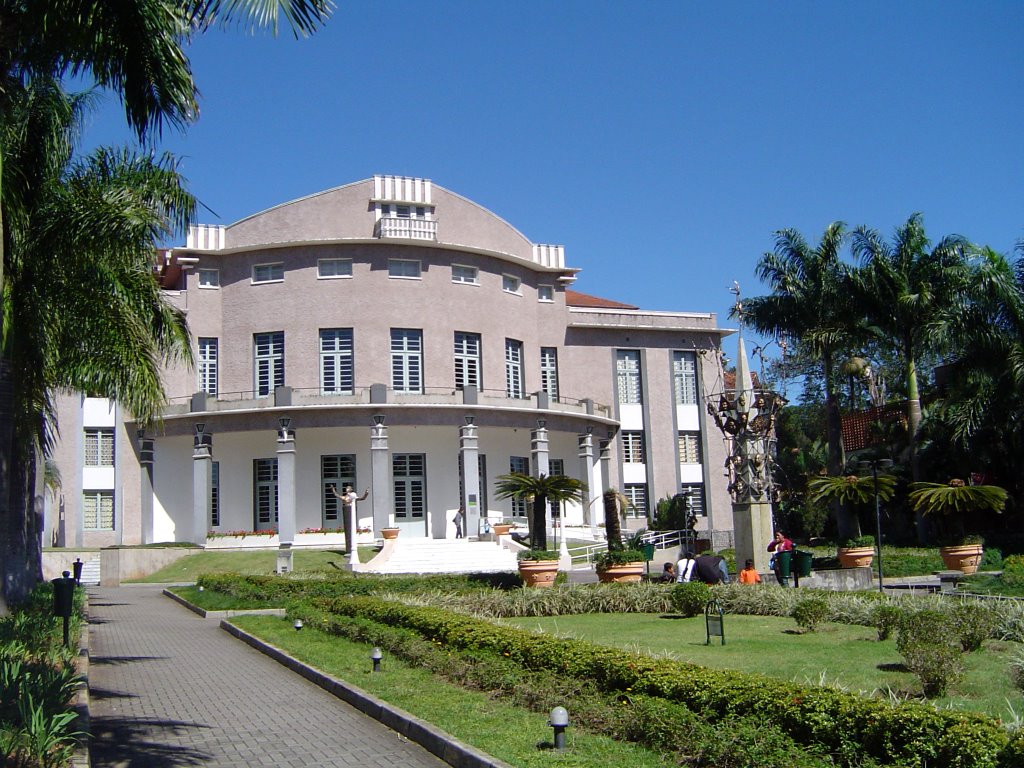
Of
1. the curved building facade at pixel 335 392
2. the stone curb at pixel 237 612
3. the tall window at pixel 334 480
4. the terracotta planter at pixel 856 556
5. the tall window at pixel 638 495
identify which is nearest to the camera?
the stone curb at pixel 237 612

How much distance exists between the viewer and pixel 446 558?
127ft

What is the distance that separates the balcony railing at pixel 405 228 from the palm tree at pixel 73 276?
24.2 metres

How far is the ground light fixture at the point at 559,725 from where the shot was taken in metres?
8.08

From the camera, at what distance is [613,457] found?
49.8 metres

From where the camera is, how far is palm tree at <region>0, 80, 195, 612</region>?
1631cm

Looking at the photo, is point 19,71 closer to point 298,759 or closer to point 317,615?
point 298,759

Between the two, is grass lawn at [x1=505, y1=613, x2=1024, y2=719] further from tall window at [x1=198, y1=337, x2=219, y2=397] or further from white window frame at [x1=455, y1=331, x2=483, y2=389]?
tall window at [x1=198, y1=337, x2=219, y2=397]

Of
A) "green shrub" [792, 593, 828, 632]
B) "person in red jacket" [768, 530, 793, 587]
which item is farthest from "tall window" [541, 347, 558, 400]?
"green shrub" [792, 593, 828, 632]

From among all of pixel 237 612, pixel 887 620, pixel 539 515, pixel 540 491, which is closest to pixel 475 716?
pixel 887 620

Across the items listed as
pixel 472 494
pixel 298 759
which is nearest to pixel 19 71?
pixel 298 759

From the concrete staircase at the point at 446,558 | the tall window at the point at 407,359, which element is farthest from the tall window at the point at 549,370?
the concrete staircase at the point at 446,558

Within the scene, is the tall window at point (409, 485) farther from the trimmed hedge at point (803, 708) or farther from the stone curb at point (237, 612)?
the trimmed hedge at point (803, 708)

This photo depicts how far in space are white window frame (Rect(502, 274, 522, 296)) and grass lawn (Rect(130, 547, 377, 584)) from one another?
13.8 meters

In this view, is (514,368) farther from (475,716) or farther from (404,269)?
(475,716)
